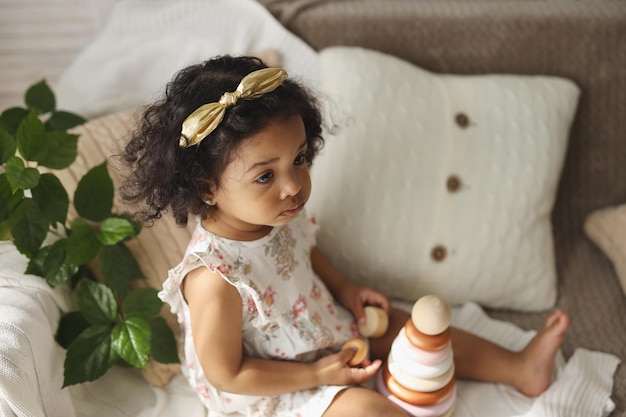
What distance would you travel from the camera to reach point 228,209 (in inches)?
34.9

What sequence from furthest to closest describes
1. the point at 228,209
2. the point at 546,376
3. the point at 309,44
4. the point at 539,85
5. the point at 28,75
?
the point at 28,75 < the point at 309,44 < the point at 539,85 < the point at 546,376 < the point at 228,209

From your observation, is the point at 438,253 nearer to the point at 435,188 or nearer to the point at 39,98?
the point at 435,188

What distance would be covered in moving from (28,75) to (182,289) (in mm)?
1121

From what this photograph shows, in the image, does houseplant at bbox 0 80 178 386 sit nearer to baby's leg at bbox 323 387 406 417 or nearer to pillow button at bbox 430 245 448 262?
baby's leg at bbox 323 387 406 417

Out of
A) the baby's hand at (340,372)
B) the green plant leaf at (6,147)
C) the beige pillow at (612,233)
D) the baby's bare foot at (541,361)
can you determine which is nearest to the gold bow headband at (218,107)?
the green plant leaf at (6,147)

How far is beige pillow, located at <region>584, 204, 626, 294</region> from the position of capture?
4.05ft

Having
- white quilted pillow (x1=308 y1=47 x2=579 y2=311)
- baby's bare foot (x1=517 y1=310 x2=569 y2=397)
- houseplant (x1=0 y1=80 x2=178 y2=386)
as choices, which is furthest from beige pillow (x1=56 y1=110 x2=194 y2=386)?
baby's bare foot (x1=517 y1=310 x2=569 y2=397)

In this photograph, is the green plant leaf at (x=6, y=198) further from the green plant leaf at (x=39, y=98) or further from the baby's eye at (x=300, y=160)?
the baby's eye at (x=300, y=160)

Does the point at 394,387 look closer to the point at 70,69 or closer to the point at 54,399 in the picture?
the point at 54,399

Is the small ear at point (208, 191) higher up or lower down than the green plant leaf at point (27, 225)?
higher up

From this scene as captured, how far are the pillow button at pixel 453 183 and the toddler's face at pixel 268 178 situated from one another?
42 cm

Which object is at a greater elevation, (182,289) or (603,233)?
(182,289)

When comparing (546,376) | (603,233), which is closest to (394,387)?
(546,376)

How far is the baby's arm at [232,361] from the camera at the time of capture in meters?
0.89
